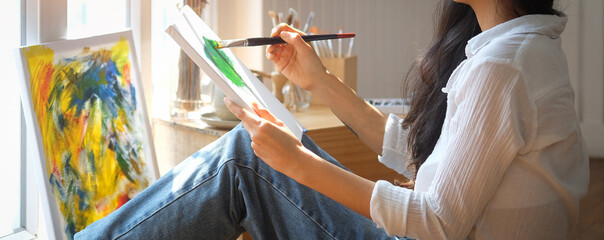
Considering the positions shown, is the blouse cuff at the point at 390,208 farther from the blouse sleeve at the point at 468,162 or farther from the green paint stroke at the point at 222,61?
the green paint stroke at the point at 222,61

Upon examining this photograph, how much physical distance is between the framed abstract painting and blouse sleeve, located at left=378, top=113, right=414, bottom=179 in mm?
645

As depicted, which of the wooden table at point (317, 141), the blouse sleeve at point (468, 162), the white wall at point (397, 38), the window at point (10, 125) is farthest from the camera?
the white wall at point (397, 38)

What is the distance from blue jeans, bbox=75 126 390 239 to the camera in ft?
3.76

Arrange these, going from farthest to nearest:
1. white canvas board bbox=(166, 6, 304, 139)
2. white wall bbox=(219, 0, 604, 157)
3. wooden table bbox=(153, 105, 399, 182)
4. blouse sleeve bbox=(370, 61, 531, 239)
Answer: white wall bbox=(219, 0, 604, 157) < wooden table bbox=(153, 105, 399, 182) < white canvas board bbox=(166, 6, 304, 139) < blouse sleeve bbox=(370, 61, 531, 239)

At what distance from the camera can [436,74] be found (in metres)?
1.25

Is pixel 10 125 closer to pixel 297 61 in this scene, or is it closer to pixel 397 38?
pixel 297 61

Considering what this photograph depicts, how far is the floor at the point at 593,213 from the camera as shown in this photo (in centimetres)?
215

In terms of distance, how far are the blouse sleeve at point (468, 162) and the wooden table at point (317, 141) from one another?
0.84 metres

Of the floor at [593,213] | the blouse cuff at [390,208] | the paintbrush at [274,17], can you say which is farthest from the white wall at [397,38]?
the blouse cuff at [390,208]

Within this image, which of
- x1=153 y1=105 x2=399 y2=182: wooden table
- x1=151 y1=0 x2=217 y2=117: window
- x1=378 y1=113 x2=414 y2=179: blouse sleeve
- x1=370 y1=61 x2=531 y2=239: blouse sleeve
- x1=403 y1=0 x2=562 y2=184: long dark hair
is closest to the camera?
x1=370 y1=61 x2=531 y2=239: blouse sleeve

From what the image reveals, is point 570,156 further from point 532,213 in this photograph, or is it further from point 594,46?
point 594,46

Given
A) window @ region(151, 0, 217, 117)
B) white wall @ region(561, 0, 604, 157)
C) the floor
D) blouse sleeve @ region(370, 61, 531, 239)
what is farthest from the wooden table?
white wall @ region(561, 0, 604, 157)

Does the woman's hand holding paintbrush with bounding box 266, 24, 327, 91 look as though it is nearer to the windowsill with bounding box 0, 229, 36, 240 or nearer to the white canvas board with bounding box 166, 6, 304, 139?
the white canvas board with bounding box 166, 6, 304, 139

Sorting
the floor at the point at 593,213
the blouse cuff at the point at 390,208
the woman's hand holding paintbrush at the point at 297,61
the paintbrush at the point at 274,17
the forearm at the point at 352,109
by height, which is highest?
the paintbrush at the point at 274,17
